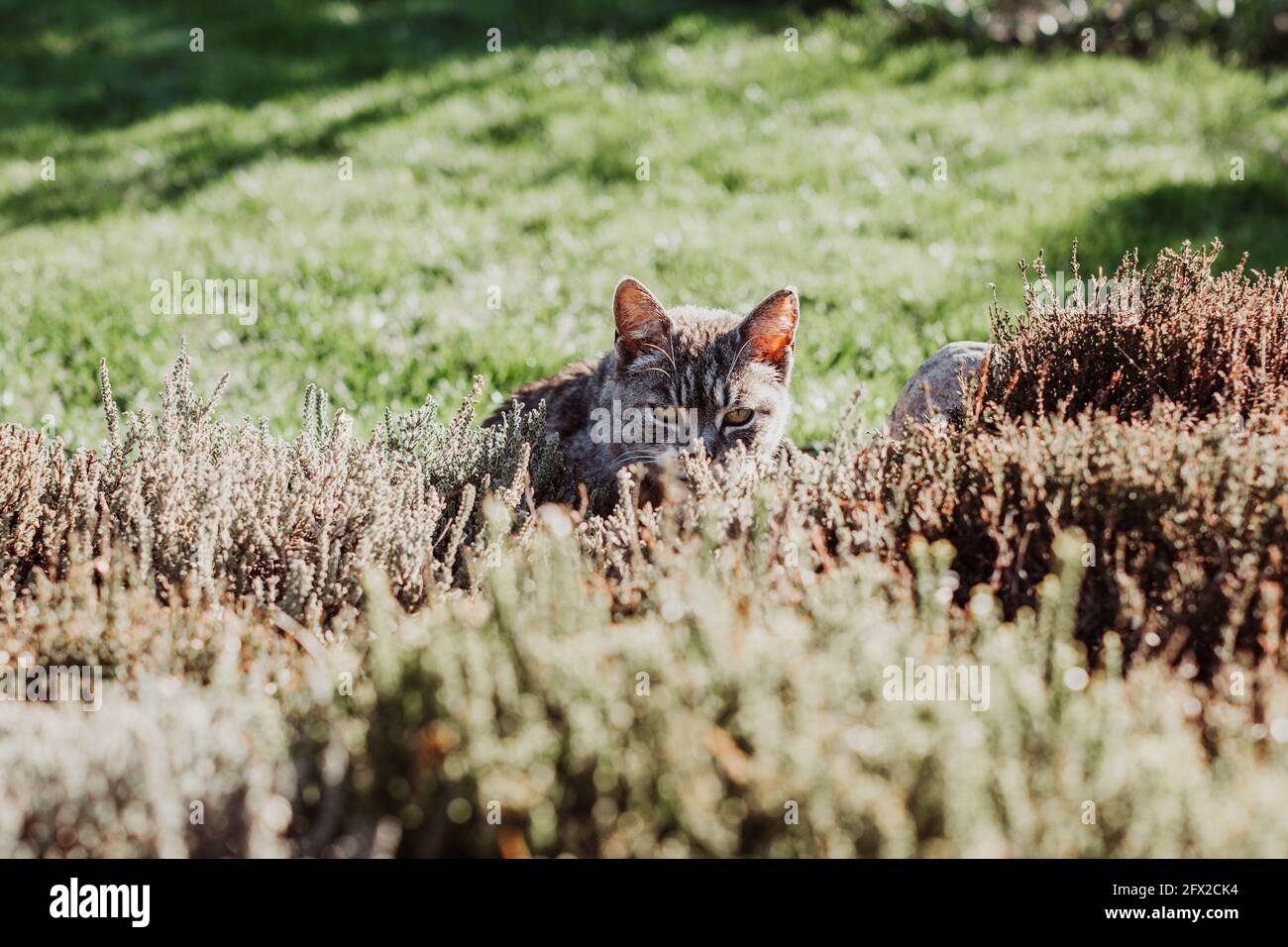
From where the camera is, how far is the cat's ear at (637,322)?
13.8ft

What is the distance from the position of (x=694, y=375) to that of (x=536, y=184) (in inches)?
193

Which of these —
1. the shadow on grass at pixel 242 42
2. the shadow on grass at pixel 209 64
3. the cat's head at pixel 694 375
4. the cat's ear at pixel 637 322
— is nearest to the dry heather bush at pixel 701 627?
the cat's head at pixel 694 375

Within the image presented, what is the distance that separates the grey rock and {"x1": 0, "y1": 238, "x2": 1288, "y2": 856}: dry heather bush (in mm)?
246

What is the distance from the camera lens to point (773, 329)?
4.33 meters

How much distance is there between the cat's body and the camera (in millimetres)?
4246

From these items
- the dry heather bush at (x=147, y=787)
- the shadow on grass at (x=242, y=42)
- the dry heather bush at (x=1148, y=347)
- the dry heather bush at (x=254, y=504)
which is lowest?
the dry heather bush at (x=147, y=787)

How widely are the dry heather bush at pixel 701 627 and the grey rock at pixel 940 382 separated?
246 millimetres

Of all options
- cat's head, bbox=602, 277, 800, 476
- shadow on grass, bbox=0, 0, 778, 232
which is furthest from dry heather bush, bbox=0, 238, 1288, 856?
shadow on grass, bbox=0, 0, 778, 232

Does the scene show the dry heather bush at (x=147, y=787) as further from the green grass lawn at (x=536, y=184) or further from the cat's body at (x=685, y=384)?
the green grass lawn at (x=536, y=184)

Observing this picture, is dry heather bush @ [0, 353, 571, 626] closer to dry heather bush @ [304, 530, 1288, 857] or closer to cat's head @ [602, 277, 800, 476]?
cat's head @ [602, 277, 800, 476]

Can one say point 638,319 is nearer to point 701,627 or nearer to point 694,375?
point 694,375
